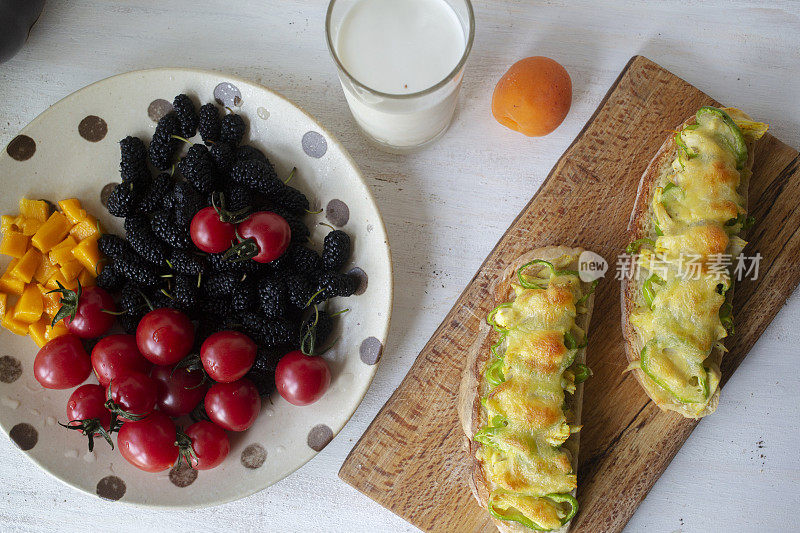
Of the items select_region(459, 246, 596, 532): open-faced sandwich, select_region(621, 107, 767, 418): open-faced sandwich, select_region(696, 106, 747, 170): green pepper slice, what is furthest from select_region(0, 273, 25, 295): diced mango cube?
select_region(696, 106, 747, 170): green pepper slice

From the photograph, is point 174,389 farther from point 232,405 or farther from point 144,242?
point 144,242

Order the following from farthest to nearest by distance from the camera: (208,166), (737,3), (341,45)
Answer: (737,3)
(208,166)
(341,45)

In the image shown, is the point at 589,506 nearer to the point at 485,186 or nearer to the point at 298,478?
the point at 298,478

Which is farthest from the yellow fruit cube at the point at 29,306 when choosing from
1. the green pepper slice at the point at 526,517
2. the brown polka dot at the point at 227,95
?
the green pepper slice at the point at 526,517

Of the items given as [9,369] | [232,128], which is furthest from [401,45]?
[9,369]

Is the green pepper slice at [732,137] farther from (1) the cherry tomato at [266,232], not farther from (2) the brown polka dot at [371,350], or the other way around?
(1) the cherry tomato at [266,232]

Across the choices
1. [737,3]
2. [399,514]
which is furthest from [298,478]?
[737,3]

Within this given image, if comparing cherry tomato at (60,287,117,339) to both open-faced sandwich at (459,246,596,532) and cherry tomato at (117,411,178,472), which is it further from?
open-faced sandwich at (459,246,596,532)

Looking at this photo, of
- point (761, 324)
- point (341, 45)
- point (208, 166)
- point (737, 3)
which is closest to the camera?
point (341, 45)
